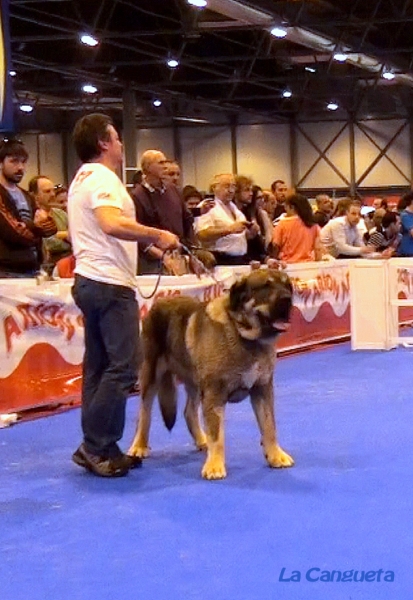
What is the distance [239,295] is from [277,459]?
2.64ft

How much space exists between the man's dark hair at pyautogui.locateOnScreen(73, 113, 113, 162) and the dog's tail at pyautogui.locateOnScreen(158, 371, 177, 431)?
46.0 inches

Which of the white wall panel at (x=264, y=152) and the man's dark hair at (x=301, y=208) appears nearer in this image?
the man's dark hair at (x=301, y=208)

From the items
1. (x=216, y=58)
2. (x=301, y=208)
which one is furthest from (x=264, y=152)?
(x=301, y=208)

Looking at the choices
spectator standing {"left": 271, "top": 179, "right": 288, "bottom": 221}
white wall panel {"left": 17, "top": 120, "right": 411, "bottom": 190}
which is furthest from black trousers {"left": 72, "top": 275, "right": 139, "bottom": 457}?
white wall panel {"left": 17, "top": 120, "right": 411, "bottom": 190}

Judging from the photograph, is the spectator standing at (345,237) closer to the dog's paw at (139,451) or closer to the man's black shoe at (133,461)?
the dog's paw at (139,451)

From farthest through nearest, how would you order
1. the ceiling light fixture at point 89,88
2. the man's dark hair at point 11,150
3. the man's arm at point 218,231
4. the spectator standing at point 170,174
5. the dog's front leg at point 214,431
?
the ceiling light fixture at point 89,88 → the man's arm at point 218,231 → the spectator standing at point 170,174 → the man's dark hair at point 11,150 → the dog's front leg at point 214,431

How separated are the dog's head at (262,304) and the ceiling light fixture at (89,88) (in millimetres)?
17065

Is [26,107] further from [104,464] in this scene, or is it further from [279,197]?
[104,464]

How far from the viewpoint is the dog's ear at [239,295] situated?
4508mm

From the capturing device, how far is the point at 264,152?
27.3 metres

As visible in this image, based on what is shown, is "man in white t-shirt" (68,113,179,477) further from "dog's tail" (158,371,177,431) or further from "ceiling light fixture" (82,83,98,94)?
"ceiling light fixture" (82,83,98,94)

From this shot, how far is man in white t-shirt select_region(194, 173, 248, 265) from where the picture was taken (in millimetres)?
8102

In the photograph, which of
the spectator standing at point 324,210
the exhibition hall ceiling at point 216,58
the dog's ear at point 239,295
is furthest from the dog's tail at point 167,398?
the exhibition hall ceiling at point 216,58

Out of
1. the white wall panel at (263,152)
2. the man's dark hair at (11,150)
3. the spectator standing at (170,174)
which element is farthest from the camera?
the white wall panel at (263,152)
